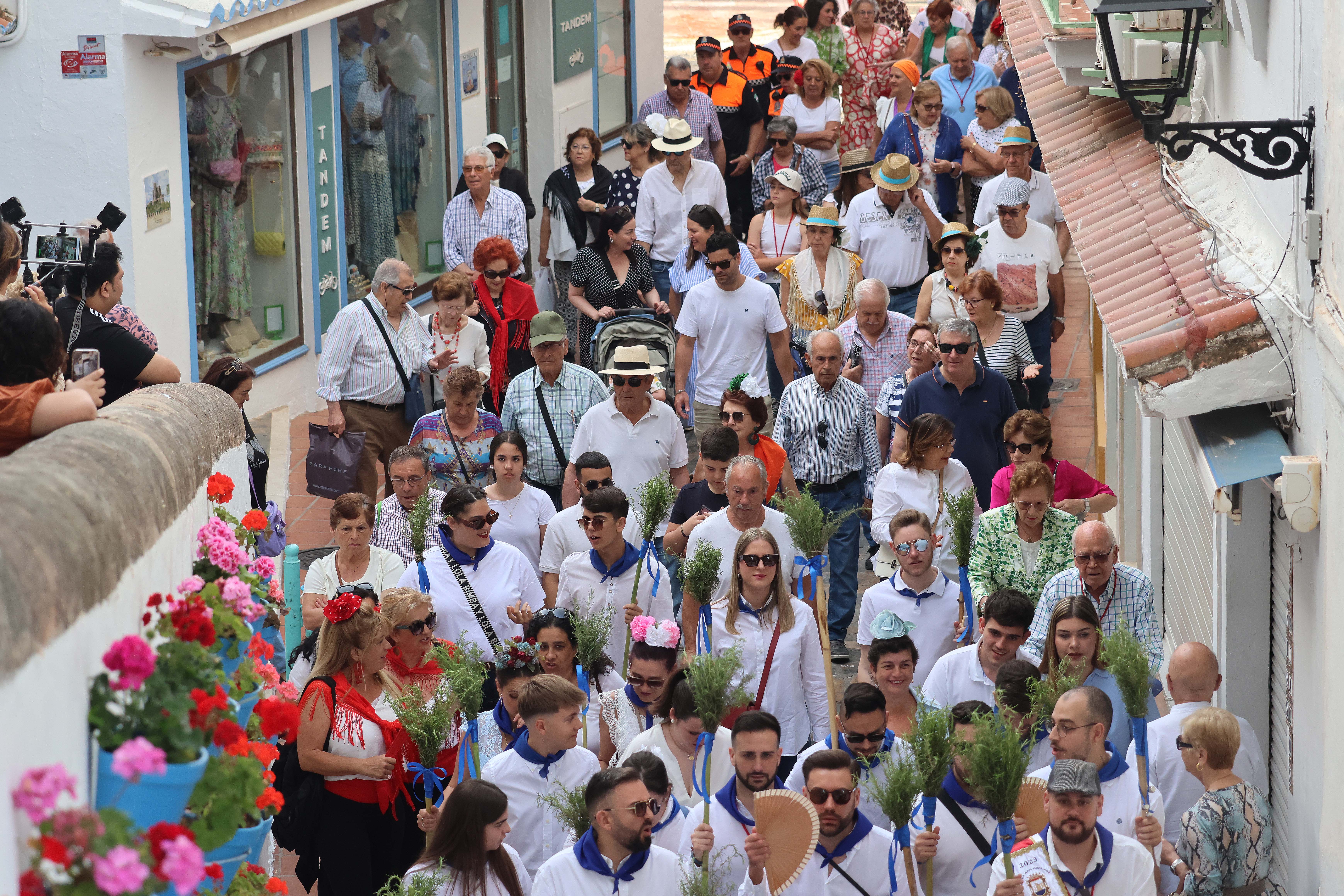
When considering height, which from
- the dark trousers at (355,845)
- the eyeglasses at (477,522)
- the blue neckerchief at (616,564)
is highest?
the eyeglasses at (477,522)

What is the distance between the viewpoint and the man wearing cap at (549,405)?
33.7ft

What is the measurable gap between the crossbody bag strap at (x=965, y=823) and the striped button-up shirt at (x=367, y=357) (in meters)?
5.42

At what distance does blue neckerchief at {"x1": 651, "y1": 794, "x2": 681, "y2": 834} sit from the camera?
673 centimetres

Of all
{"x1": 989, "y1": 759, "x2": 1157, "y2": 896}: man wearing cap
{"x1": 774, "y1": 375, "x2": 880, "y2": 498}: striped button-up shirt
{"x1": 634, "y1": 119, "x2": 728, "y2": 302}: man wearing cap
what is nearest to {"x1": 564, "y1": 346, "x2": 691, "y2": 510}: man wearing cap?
{"x1": 774, "y1": 375, "x2": 880, "y2": 498}: striped button-up shirt

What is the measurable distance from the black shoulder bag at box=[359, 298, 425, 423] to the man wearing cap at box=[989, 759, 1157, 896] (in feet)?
19.1

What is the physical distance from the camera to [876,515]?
9508 millimetres

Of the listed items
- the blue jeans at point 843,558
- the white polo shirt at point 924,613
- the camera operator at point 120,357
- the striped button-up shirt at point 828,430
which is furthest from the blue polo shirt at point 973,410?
the camera operator at point 120,357

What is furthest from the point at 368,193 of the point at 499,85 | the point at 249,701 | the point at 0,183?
the point at 249,701

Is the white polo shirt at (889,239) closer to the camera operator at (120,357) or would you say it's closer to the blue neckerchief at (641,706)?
the blue neckerchief at (641,706)

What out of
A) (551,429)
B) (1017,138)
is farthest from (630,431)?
(1017,138)

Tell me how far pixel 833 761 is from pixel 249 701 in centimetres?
235

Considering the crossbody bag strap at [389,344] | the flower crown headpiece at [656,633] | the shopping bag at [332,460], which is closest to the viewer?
the flower crown headpiece at [656,633]

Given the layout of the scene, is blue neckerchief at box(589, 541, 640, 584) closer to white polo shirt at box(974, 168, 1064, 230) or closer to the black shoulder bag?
the black shoulder bag

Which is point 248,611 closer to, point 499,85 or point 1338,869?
point 1338,869
